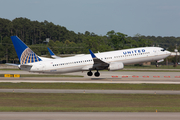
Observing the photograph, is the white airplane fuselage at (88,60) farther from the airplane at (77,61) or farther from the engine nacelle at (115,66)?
the engine nacelle at (115,66)

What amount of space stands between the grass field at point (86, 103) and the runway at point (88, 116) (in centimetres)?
116

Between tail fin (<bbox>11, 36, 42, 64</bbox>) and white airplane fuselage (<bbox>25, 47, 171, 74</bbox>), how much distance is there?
127 centimetres

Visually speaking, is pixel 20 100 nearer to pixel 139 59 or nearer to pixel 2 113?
pixel 2 113

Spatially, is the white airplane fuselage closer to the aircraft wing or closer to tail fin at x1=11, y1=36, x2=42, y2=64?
the aircraft wing

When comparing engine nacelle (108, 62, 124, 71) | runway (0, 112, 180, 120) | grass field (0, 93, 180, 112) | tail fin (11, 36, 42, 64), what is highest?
tail fin (11, 36, 42, 64)

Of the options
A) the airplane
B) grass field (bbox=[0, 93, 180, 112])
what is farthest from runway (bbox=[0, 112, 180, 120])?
the airplane

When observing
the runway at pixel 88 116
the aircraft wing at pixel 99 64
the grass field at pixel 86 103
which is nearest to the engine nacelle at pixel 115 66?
the aircraft wing at pixel 99 64

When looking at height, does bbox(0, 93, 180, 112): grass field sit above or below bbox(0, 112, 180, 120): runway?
below

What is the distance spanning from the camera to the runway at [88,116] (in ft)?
60.5

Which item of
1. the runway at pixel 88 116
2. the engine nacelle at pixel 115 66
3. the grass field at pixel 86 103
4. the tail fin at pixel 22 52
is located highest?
the tail fin at pixel 22 52

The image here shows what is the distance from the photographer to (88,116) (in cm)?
1914

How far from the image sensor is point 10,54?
470 feet

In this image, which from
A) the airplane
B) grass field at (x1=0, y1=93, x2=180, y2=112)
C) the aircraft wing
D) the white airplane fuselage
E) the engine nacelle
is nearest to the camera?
grass field at (x1=0, y1=93, x2=180, y2=112)

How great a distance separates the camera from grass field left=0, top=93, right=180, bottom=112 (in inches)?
862
